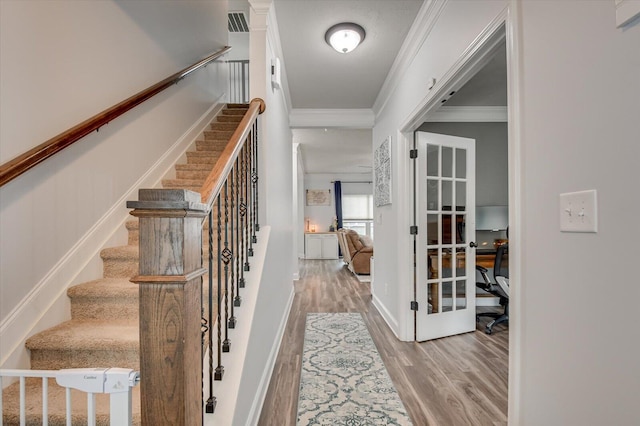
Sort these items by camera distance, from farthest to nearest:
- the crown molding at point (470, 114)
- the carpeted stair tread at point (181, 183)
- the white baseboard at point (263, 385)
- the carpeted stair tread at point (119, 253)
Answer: the crown molding at point (470, 114), the carpeted stair tread at point (181, 183), the carpeted stair tread at point (119, 253), the white baseboard at point (263, 385)

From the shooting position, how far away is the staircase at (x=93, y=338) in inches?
46.3

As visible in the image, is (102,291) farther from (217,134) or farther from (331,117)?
(331,117)

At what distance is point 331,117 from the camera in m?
4.25

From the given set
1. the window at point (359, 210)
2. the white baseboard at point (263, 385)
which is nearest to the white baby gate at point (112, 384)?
the white baseboard at point (263, 385)

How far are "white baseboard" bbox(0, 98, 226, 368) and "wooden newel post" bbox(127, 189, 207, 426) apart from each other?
1.18 metres

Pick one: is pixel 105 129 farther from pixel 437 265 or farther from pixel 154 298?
pixel 437 265

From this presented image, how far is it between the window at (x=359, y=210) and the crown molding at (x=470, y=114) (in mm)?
6126

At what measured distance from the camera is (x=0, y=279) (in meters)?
1.39

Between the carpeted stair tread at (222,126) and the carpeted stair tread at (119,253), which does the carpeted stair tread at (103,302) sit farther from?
the carpeted stair tread at (222,126)

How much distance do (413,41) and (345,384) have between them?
272cm

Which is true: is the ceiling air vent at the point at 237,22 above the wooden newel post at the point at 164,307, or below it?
above

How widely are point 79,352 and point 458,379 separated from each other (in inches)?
92.7

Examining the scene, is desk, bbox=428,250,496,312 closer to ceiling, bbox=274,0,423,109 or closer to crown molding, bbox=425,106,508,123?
crown molding, bbox=425,106,508,123

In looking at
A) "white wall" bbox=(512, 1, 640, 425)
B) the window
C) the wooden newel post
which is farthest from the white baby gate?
the window
